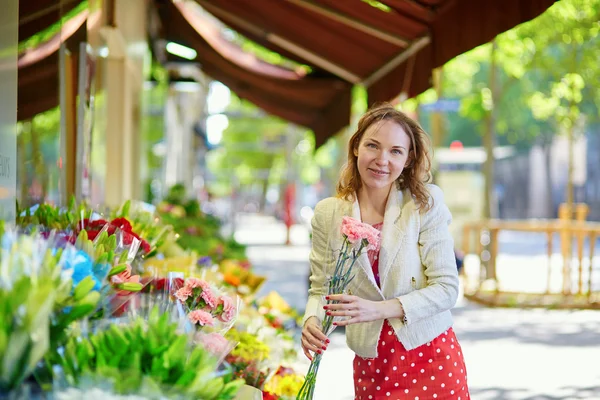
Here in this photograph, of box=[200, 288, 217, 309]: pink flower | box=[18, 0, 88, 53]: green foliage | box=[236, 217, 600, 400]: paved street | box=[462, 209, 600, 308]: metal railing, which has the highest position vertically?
box=[18, 0, 88, 53]: green foliage

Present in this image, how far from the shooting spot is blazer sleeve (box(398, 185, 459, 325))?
300 cm

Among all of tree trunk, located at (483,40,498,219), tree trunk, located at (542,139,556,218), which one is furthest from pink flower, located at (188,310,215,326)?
tree trunk, located at (542,139,556,218)

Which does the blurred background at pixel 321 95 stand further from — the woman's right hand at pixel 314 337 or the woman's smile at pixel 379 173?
the woman's smile at pixel 379 173

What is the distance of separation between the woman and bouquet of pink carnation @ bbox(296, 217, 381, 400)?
0.05 meters

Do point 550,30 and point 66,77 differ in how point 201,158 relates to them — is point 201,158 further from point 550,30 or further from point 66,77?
point 66,77

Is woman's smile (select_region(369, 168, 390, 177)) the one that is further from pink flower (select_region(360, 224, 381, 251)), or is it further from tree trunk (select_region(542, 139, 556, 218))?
tree trunk (select_region(542, 139, 556, 218))

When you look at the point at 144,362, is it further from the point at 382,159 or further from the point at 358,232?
the point at 382,159

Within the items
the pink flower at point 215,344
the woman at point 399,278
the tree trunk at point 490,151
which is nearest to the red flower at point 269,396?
the woman at point 399,278

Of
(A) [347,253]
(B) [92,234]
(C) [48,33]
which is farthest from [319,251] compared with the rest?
(C) [48,33]

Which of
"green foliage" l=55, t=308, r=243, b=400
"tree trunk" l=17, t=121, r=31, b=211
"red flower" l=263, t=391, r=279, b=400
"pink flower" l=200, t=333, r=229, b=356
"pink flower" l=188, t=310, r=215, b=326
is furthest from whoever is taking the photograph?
"red flower" l=263, t=391, r=279, b=400

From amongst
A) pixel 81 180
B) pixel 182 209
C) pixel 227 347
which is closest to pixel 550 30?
pixel 182 209

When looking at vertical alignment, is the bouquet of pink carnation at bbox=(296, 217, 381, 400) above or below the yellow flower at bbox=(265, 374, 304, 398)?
above

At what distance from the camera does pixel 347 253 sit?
301 centimetres

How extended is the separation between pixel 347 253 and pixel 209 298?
1.78 ft
